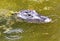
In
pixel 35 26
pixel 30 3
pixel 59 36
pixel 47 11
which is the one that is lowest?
pixel 59 36

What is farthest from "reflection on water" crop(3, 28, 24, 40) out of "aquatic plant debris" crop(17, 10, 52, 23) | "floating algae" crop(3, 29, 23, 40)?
"aquatic plant debris" crop(17, 10, 52, 23)

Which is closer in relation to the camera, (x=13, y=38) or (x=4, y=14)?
(x=13, y=38)

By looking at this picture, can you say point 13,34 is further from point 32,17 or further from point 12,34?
point 32,17

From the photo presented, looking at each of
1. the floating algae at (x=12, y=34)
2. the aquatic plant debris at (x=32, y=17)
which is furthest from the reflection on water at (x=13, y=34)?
the aquatic plant debris at (x=32, y=17)

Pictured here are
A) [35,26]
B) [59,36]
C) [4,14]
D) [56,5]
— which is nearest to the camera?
[59,36]

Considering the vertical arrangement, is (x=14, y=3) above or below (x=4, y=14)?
above

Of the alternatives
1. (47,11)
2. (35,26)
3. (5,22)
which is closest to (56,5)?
(47,11)

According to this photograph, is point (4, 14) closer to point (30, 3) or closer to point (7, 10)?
point (7, 10)

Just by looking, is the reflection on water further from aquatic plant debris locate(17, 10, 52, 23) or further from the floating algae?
aquatic plant debris locate(17, 10, 52, 23)
